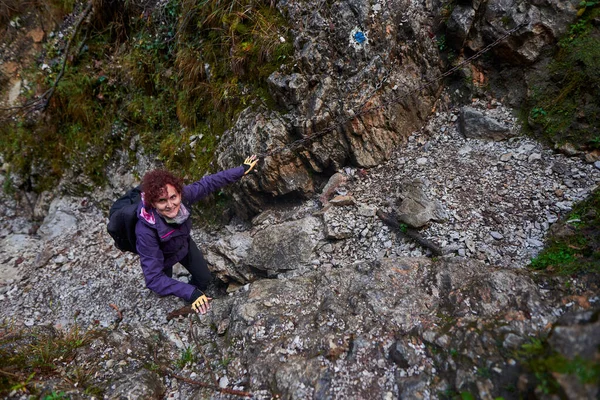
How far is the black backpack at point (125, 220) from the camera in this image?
3.94 m

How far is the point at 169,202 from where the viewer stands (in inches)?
148

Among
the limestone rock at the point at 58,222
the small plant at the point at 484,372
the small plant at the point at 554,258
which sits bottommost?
the small plant at the point at 554,258

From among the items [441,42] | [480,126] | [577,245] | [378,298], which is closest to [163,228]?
[378,298]

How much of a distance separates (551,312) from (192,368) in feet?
12.0

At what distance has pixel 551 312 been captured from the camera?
9.66ft

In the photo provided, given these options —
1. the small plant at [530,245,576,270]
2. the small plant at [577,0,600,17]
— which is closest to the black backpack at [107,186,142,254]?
the small plant at [530,245,576,270]

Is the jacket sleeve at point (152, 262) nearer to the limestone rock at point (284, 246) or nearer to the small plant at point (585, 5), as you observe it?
the limestone rock at point (284, 246)

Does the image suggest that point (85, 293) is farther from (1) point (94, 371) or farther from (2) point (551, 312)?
(2) point (551, 312)

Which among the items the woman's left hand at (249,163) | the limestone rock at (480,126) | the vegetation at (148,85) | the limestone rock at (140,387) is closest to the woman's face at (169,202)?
the woman's left hand at (249,163)

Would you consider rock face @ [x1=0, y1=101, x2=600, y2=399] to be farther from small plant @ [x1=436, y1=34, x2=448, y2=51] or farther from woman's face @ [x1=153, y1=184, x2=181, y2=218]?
woman's face @ [x1=153, y1=184, x2=181, y2=218]

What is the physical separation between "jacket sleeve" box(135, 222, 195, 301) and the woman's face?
0.30 m

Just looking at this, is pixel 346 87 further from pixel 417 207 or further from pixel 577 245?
pixel 577 245

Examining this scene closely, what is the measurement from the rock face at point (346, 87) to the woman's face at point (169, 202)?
194 cm

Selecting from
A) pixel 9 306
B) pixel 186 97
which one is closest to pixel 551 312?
pixel 186 97
